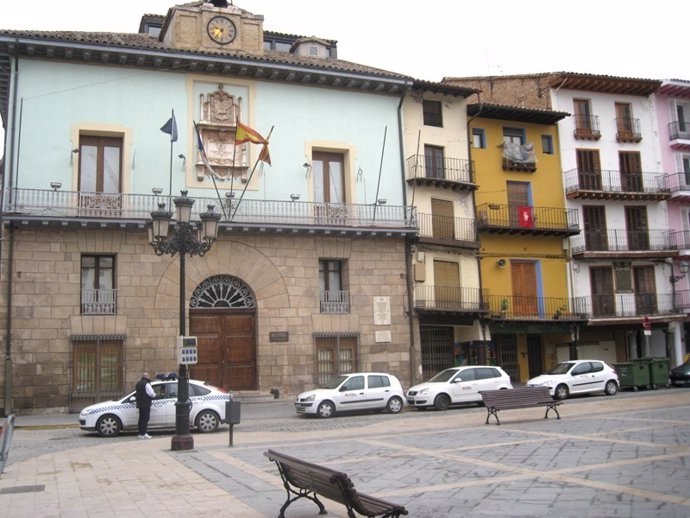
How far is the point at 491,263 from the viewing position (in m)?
31.0

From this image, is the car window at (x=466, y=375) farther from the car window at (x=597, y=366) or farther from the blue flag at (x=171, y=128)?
the blue flag at (x=171, y=128)

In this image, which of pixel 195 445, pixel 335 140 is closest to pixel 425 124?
pixel 335 140

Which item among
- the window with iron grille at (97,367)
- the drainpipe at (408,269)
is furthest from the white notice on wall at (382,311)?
the window with iron grille at (97,367)

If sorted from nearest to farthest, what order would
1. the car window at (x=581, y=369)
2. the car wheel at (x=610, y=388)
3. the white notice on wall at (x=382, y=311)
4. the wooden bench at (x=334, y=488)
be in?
the wooden bench at (x=334, y=488)
the car window at (x=581, y=369)
the car wheel at (x=610, y=388)
the white notice on wall at (x=382, y=311)

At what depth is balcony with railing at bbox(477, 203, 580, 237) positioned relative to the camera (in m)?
30.8

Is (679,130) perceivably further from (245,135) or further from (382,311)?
(245,135)

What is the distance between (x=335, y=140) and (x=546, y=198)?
36.5ft

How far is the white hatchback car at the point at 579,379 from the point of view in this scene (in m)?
25.1

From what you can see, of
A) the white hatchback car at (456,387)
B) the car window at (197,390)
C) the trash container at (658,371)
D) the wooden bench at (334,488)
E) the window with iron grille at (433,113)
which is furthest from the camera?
the window with iron grille at (433,113)

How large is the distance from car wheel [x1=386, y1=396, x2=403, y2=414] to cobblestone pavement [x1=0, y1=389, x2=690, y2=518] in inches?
168

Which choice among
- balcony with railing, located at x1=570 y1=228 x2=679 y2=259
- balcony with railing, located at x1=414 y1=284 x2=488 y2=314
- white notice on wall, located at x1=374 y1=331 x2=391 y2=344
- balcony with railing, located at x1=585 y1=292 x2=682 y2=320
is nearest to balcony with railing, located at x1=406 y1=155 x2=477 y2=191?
balcony with railing, located at x1=414 y1=284 x2=488 y2=314

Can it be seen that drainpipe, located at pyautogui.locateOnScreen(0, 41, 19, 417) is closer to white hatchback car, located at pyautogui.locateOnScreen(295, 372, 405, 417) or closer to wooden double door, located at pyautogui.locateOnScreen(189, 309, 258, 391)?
wooden double door, located at pyautogui.locateOnScreen(189, 309, 258, 391)

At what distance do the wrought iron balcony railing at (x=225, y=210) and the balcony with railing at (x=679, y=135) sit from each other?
16.2 meters

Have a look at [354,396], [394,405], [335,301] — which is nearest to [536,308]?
[335,301]
